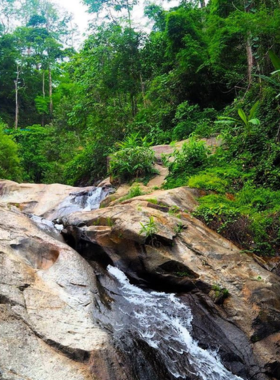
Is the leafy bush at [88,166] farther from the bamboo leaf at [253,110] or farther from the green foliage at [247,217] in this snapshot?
the green foliage at [247,217]

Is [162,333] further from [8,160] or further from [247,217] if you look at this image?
[8,160]

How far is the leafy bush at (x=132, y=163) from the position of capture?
432 inches

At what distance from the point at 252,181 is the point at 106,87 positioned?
10624 mm

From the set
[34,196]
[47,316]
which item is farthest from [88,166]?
[47,316]

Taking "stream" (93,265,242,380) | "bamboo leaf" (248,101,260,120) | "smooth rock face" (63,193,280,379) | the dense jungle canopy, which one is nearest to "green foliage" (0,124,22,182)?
the dense jungle canopy

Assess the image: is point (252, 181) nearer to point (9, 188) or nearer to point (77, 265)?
point (77, 265)

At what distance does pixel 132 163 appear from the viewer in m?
11.1

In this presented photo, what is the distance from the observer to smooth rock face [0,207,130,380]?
10.6ft

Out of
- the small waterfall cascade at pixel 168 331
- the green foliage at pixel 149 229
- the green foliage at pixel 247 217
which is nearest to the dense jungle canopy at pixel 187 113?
the green foliage at pixel 247 217

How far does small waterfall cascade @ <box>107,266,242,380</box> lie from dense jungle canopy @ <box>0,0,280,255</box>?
90.2 inches

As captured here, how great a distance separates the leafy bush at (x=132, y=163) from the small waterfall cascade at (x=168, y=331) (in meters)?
5.54

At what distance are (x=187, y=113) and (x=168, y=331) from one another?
11268 mm

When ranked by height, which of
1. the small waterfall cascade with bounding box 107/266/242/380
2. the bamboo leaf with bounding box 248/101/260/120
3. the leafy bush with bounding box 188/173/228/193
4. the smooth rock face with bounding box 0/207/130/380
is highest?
the bamboo leaf with bounding box 248/101/260/120

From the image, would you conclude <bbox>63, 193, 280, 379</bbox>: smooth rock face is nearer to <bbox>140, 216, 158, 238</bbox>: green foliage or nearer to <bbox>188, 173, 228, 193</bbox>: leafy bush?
<bbox>140, 216, 158, 238</bbox>: green foliage
